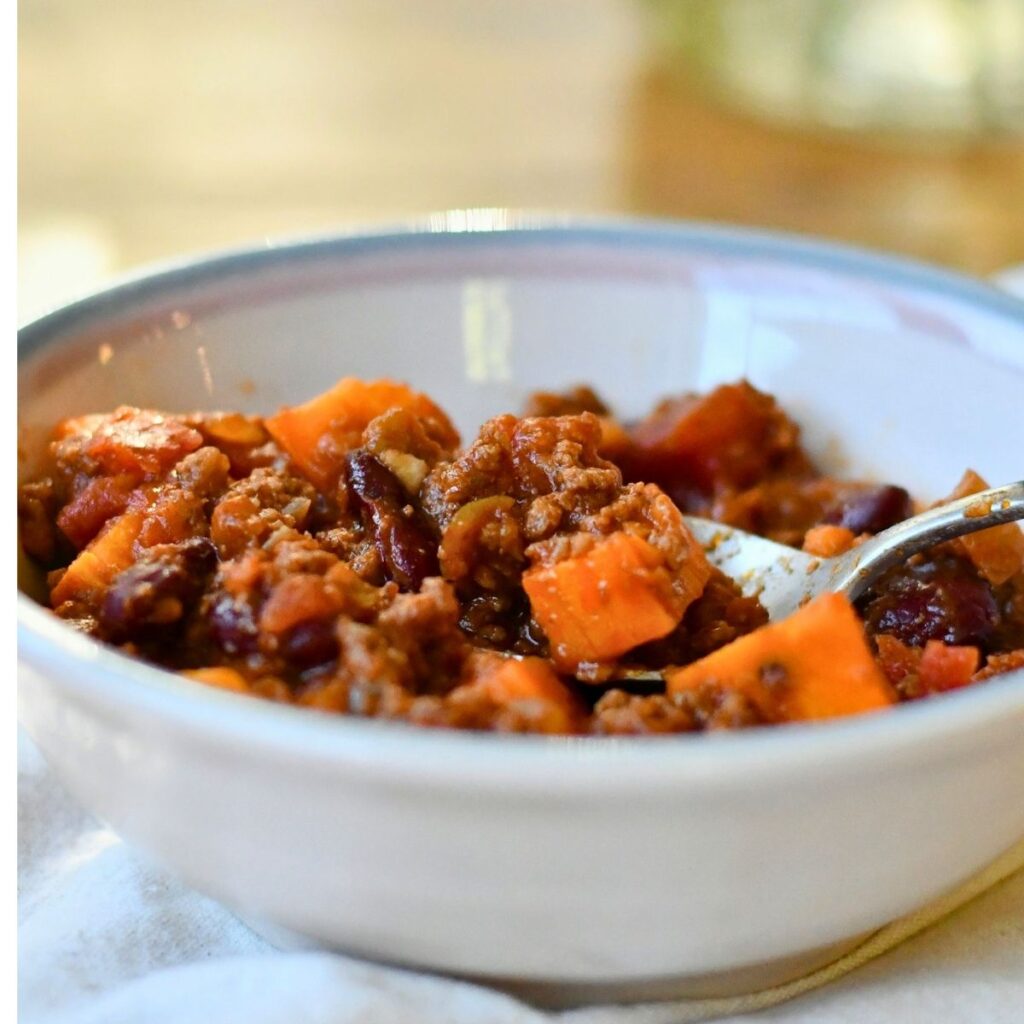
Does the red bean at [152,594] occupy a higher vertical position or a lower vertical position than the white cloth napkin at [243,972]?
higher

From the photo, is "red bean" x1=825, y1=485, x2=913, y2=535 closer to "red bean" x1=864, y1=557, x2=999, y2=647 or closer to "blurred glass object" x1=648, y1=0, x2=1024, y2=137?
"red bean" x1=864, y1=557, x2=999, y2=647

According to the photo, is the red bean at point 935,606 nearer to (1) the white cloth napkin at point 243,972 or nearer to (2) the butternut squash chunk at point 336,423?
(1) the white cloth napkin at point 243,972

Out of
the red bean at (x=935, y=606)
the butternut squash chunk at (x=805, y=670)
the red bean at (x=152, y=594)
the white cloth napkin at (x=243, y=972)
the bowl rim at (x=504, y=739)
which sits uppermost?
the bowl rim at (x=504, y=739)

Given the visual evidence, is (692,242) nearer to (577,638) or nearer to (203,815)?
(577,638)

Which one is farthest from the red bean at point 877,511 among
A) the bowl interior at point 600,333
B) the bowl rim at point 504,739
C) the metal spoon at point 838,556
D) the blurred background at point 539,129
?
the blurred background at point 539,129

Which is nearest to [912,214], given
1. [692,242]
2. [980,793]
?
[692,242]


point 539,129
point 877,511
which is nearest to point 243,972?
point 877,511
